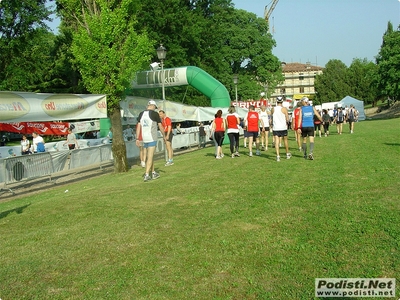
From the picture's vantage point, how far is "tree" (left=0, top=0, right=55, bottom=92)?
30.5 metres

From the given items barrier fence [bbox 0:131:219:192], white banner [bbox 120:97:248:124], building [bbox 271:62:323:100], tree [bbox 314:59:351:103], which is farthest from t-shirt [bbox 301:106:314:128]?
building [bbox 271:62:323:100]

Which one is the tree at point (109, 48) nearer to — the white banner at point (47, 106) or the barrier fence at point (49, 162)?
the white banner at point (47, 106)

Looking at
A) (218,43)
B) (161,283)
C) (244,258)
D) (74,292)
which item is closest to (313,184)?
(244,258)

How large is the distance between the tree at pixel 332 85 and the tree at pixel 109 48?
8611 centimetres

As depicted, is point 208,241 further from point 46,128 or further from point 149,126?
point 46,128

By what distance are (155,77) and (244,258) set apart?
21244mm

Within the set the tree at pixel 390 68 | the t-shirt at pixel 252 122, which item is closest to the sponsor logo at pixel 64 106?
the t-shirt at pixel 252 122

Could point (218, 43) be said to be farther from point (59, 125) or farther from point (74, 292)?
point (74, 292)

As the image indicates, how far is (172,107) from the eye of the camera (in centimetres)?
2488

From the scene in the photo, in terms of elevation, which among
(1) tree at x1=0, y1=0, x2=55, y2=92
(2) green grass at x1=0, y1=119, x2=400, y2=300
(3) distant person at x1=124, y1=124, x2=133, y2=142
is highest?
(1) tree at x1=0, y1=0, x2=55, y2=92

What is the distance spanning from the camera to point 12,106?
13.1m

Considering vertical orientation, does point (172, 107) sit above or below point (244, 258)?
above

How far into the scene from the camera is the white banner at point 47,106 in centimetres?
1304

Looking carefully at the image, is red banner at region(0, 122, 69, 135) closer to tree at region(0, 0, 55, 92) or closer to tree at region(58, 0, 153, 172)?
tree at region(0, 0, 55, 92)
